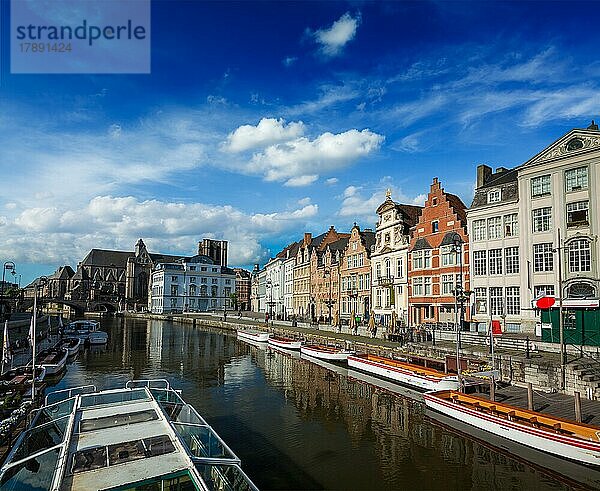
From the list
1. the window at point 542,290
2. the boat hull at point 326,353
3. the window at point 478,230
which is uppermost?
the window at point 478,230

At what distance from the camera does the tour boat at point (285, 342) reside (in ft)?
156

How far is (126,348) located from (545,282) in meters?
44.5

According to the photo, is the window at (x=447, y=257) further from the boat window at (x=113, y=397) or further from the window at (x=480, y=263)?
the boat window at (x=113, y=397)

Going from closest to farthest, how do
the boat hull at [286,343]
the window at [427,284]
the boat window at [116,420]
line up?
the boat window at [116,420]
the window at [427,284]
the boat hull at [286,343]

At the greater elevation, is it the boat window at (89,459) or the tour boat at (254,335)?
the boat window at (89,459)

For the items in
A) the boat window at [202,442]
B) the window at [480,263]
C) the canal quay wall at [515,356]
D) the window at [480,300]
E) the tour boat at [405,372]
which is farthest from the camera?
the window at [480,263]

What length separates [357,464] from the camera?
1639 cm

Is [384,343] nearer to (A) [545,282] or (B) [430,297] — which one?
(B) [430,297]

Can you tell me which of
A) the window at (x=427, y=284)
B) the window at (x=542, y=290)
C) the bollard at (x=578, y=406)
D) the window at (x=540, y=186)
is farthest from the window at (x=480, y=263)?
the bollard at (x=578, y=406)

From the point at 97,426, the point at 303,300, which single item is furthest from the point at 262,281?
the point at 97,426

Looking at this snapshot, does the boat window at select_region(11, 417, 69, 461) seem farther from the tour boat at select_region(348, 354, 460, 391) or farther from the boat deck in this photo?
the tour boat at select_region(348, 354, 460, 391)

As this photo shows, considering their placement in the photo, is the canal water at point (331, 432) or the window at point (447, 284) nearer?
the canal water at point (331, 432)

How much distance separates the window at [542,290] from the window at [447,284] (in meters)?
8.89

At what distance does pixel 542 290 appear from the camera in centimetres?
3538
